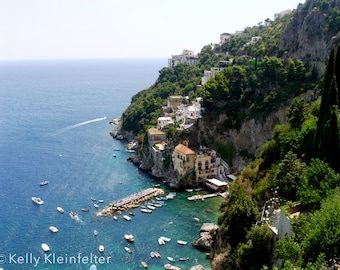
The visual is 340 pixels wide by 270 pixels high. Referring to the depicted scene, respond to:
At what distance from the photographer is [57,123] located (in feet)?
315

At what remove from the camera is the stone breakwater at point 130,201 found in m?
43.8

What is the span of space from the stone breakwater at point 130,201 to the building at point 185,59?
57.8m

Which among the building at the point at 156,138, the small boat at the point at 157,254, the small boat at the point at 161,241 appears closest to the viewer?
the small boat at the point at 157,254

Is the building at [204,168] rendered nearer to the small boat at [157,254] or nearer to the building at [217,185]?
the building at [217,185]

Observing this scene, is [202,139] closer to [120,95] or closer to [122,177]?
[122,177]

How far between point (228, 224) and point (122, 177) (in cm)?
2908

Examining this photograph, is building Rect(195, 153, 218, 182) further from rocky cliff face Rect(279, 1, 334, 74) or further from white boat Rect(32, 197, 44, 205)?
white boat Rect(32, 197, 44, 205)

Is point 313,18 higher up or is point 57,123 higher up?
point 313,18

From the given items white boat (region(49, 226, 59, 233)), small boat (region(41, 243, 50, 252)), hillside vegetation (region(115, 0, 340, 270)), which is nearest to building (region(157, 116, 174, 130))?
hillside vegetation (region(115, 0, 340, 270))

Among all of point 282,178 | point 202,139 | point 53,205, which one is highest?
point 282,178


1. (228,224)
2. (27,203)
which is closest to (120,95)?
(27,203)

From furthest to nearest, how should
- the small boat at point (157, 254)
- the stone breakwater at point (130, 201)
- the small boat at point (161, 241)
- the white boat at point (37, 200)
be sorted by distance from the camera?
the white boat at point (37, 200)
the stone breakwater at point (130, 201)
the small boat at point (161, 241)
the small boat at point (157, 254)

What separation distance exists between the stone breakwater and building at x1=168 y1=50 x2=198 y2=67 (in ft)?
190

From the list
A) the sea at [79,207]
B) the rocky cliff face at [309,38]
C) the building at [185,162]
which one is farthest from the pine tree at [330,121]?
the rocky cliff face at [309,38]
